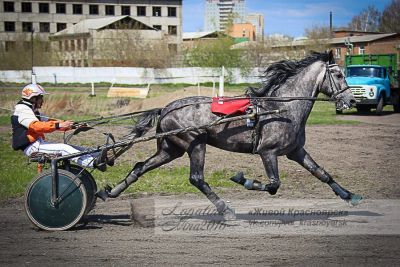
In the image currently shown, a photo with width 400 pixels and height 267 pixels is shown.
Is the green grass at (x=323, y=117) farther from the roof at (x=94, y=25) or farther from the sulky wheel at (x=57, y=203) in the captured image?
the roof at (x=94, y=25)

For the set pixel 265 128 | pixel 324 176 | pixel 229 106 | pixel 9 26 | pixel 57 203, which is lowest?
pixel 57 203

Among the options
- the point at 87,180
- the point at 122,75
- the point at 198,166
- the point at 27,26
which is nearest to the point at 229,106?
the point at 198,166

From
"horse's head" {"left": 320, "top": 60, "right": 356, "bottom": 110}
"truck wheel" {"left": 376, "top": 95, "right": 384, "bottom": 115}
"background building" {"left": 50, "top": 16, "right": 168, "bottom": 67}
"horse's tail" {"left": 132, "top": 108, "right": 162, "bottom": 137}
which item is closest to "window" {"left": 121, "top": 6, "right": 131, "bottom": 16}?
"background building" {"left": 50, "top": 16, "right": 168, "bottom": 67}

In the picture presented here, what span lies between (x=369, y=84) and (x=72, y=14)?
212ft

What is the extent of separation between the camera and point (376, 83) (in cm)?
3102

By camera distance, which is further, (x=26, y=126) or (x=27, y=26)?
(x=27, y=26)

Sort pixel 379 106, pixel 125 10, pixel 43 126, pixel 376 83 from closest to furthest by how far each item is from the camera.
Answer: pixel 43 126
pixel 379 106
pixel 376 83
pixel 125 10

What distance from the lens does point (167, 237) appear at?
27.0 feet

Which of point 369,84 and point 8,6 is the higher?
point 8,6

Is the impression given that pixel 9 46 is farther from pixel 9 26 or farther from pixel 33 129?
pixel 33 129

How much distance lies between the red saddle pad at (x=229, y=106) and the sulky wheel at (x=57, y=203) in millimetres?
2233

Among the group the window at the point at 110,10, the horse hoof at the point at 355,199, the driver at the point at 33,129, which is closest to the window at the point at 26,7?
the window at the point at 110,10

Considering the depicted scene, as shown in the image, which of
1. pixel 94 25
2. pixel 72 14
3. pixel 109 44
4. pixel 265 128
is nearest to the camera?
pixel 265 128

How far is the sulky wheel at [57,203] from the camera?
28.5 feet
